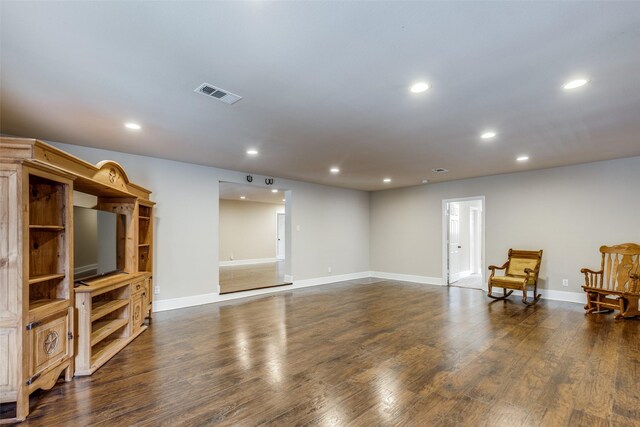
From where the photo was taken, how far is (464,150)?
14.7ft

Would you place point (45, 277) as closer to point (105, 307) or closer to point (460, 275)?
point (105, 307)

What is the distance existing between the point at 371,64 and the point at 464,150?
9.35ft

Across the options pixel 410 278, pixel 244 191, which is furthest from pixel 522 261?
pixel 244 191

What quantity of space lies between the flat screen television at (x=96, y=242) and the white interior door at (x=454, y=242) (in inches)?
255

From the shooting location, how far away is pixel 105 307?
3.28 m

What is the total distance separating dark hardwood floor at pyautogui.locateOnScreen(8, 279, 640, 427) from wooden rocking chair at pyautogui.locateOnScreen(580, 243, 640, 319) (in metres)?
0.28

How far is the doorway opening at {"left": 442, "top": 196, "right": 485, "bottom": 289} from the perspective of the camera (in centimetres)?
726

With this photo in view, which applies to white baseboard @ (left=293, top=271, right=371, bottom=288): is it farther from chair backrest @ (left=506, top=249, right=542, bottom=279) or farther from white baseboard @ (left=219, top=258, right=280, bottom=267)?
white baseboard @ (left=219, top=258, right=280, bottom=267)

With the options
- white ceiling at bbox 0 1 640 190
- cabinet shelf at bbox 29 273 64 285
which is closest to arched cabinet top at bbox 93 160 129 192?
white ceiling at bbox 0 1 640 190

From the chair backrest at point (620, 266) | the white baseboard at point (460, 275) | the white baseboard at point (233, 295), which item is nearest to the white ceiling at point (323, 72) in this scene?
the chair backrest at point (620, 266)

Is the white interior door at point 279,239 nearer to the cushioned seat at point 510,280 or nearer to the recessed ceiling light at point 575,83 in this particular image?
the cushioned seat at point 510,280

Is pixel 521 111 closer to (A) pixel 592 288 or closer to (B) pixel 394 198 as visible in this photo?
(A) pixel 592 288

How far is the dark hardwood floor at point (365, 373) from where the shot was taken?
2.17m

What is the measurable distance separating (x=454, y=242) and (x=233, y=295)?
5.28 m
